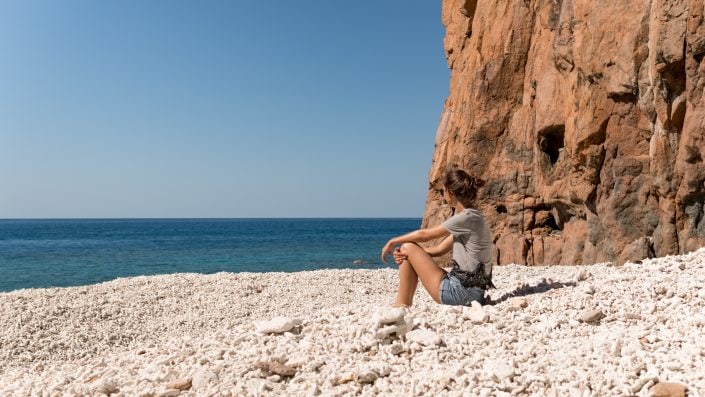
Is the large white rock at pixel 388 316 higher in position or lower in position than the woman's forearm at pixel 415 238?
lower

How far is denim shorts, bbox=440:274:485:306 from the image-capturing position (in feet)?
20.1

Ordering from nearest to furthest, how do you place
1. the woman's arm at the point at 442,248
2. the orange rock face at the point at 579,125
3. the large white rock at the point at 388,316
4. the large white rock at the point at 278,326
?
the large white rock at the point at 388,316
the large white rock at the point at 278,326
the woman's arm at the point at 442,248
the orange rock face at the point at 579,125

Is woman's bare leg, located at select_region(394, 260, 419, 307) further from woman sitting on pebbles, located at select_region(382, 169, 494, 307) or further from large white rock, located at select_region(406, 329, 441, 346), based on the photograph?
large white rock, located at select_region(406, 329, 441, 346)

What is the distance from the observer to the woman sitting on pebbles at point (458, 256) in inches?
240

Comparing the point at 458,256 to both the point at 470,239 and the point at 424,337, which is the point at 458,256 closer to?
the point at 470,239

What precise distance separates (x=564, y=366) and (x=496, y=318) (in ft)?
3.82

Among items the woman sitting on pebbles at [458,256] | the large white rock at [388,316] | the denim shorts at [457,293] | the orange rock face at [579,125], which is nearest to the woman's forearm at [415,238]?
the woman sitting on pebbles at [458,256]

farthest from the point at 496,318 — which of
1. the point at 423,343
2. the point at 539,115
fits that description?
the point at 539,115

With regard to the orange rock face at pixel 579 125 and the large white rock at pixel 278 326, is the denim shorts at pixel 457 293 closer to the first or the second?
the large white rock at pixel 278 326

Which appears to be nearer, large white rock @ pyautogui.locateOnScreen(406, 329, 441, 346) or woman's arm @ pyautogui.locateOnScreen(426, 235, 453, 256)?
large white rock @ pyautogui.locateOnScreen(406, 329, 441, 346)

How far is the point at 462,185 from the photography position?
6.07 metres

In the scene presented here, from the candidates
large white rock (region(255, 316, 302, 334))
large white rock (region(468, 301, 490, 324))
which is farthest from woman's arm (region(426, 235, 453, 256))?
large white rock (region(255, 316, 302, 334))

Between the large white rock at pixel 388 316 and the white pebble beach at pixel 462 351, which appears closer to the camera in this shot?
the white pebble beach at pixel 462 351

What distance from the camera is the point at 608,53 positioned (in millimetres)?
12062
